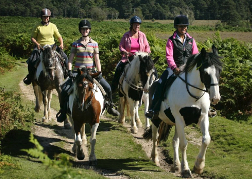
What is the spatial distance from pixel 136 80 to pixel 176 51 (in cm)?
345

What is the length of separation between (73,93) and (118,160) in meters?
2.14

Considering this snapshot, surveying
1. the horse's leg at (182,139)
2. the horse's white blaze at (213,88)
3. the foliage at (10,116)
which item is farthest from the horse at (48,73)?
the horse's white blaze at (213,88)

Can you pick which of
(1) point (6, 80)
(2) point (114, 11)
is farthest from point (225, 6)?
(1) point (6, 80)

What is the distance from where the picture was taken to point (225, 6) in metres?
113

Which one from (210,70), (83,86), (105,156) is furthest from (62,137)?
(210,70)

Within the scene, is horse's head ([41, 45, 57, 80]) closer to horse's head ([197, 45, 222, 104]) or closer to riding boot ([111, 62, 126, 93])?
riding boot ([111, 62, 126, 93])

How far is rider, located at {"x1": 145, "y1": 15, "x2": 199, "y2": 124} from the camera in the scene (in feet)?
A: 29.7

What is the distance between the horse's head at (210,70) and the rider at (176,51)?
3.85 feet

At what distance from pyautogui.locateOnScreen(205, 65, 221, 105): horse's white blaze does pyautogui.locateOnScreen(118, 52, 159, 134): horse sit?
4180 mm

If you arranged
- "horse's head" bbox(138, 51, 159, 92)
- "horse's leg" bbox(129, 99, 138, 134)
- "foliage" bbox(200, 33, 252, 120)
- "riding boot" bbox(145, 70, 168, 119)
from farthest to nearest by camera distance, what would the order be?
"foliage" bbox(200, 33, 252, 120)
"horse's leg" bbox(129, 99, 138, 134)
"horse's head" bbox(138, 51, 159, 92)
"riding boot" bbox(145, 70, 168, 119)

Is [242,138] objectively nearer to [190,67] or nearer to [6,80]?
[190,67]

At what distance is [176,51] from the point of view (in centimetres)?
923

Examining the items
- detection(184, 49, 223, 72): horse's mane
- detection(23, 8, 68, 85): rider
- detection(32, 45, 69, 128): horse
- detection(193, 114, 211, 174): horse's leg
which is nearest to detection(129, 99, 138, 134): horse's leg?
detection(32, 45, 69, 128): horse

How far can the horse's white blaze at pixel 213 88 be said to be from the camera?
289 inches
